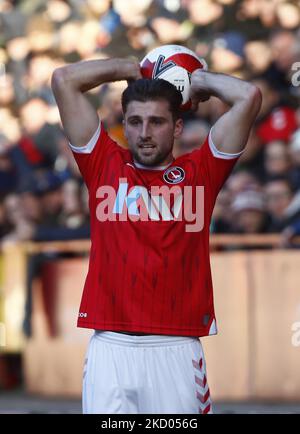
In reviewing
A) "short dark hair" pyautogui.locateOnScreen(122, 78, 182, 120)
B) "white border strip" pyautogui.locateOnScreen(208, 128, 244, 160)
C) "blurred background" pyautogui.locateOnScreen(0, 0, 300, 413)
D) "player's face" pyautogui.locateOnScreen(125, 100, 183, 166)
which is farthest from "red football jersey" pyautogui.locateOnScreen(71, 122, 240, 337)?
"blurred background" pyautogui.locateOnScreen(0, 0, 300, 413)

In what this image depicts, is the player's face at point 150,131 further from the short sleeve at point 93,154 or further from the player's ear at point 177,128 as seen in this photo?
the short sleeve at point 93,154

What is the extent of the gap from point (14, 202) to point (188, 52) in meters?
6.42

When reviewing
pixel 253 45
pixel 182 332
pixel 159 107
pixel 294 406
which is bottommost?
pixel 294 406

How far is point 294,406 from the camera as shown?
1074 centimetres

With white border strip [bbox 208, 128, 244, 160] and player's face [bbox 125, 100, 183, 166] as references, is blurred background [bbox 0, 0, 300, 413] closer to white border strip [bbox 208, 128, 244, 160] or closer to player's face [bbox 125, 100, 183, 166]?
white border strip [bbox 208, 128, 244, 160]

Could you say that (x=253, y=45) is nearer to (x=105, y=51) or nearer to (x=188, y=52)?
(x=105, y=51)

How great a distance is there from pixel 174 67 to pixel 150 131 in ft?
1.51

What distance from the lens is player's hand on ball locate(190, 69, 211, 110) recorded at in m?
6.10

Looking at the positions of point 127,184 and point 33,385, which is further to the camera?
point 33,385

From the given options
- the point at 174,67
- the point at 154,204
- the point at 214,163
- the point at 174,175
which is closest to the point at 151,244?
the point at 154,204

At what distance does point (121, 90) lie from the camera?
12469 millimetres

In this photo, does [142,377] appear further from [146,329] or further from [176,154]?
[176,154]

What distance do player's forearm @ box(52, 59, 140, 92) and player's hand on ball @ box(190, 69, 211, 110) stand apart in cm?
29
